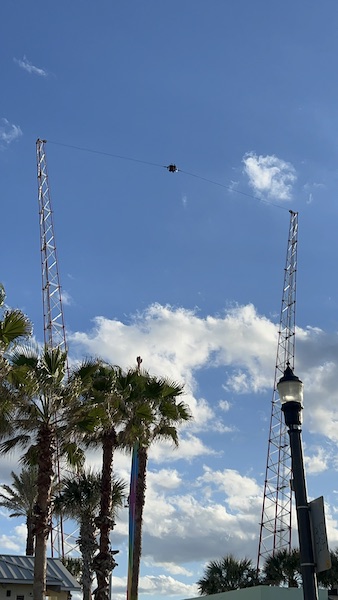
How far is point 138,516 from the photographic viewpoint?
3638cm

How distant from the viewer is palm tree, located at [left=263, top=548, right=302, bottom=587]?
141ft

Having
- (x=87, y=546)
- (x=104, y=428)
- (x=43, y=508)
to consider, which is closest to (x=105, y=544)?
(x=104, y=428)

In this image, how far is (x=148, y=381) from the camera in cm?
3312

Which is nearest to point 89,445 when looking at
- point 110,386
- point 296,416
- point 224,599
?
point 110,386

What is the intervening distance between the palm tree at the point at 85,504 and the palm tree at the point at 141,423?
2.13 meters

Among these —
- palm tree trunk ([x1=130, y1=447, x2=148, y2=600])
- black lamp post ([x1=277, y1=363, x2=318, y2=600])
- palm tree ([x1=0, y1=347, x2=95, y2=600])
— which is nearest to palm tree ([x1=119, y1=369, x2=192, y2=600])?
palm tree trunk ([x1=130, y1=447, x2=148, y2=600])

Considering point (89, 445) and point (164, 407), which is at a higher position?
point (164, 407)

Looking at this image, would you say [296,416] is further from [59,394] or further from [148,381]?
[148,381]

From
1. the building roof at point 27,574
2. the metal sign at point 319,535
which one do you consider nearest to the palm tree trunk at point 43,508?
the building roof at point 27,574

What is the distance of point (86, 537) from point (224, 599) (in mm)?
7885

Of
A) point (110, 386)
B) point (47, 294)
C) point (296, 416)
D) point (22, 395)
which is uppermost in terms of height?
point (47, 294)

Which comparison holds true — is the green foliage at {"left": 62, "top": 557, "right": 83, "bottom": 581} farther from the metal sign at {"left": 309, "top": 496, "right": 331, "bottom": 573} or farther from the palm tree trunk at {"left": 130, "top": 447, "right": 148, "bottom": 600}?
the metal sign at {"left": 309, "top": 496, "right": 331, "bottom": 573}

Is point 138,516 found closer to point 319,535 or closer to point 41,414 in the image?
point 41,414

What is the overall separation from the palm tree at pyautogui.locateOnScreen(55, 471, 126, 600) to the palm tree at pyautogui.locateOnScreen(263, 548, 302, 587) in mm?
13528
